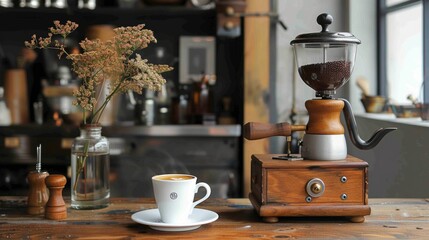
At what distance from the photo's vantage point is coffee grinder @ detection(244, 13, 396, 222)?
61.7 inches

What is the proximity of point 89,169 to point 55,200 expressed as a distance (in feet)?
0.45

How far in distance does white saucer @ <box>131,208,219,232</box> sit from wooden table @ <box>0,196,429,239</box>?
15mm

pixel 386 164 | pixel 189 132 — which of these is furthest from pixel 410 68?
pixel 189 132

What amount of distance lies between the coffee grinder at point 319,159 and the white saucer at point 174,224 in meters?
0.13

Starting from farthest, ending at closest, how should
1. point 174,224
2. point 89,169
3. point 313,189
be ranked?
point 89,169 → point 313,189 → point 174,224

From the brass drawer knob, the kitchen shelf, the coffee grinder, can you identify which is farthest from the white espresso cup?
the kitchen shelf

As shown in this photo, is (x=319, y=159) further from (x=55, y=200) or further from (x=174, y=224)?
(x=55, y=200)

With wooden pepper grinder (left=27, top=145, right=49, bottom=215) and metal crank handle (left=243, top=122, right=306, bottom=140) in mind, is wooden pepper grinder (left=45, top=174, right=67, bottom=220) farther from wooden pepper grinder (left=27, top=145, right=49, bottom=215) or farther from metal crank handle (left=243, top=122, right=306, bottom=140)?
metal crank handle (left=243, top=122, right=306, bottom=140)

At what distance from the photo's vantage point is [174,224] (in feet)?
4.72

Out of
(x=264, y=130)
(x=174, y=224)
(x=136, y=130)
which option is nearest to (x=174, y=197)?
(x=174, y=224)

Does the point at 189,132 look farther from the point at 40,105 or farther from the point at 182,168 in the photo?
the point at 40,105

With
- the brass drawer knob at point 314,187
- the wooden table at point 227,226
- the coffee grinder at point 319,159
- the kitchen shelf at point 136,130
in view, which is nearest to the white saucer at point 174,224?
the wooden table at point 227,226

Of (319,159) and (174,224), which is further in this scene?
(319,159)

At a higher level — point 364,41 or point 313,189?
point 364,41
